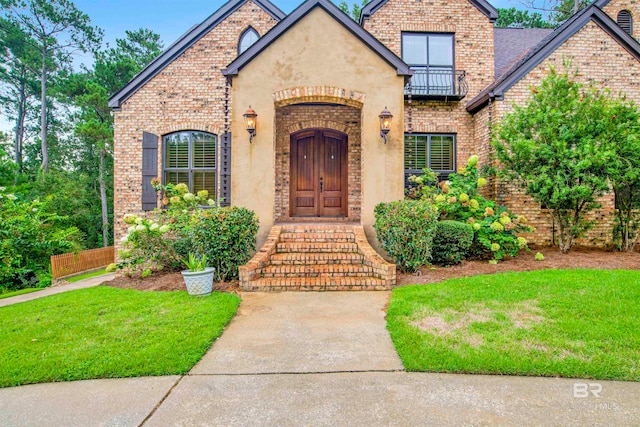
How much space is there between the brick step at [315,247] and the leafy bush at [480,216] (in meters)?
2.15

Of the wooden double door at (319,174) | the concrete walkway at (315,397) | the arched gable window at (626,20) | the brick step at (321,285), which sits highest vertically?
the arched gable window at (626,20)

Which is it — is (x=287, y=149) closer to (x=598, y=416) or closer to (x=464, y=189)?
(x=464, y=189)

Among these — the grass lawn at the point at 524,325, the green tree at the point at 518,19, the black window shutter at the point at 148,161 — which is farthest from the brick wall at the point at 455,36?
the green tree at the point at 518,19

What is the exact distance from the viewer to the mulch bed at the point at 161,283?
577 cm

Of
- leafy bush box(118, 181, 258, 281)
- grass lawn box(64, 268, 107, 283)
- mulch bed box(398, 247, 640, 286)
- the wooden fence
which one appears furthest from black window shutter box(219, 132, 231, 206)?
the wooden fence

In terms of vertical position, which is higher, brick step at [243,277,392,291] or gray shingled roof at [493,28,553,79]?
gray shingled roof at [493,28,553,79]

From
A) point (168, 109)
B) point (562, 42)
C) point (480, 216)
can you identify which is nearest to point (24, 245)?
point (168, 109)

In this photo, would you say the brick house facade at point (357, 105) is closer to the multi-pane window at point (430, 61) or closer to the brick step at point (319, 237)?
the multi-pane window at point (430, 61)

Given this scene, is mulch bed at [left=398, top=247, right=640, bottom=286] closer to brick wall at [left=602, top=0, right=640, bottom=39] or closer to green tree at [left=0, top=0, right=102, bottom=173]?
brick wall at [left=602, top=0, right=640, bottom=39]

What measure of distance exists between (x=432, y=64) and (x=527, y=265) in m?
6.26

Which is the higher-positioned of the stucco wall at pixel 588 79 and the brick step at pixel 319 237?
the stucco wall at pixel 588 79

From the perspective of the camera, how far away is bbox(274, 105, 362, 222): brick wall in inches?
372

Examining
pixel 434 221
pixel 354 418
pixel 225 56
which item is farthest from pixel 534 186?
pixel 225 56

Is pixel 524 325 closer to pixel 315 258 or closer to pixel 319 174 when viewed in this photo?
pixel 315 258
